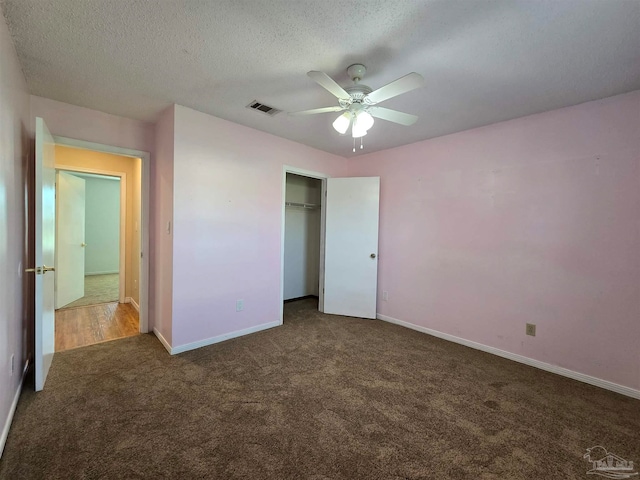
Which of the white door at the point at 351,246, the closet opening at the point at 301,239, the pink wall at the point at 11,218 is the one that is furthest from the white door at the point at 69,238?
the white door at the point at 351,246

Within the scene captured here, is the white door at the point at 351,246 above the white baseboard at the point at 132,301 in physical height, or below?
above

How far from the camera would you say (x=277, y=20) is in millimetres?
1550

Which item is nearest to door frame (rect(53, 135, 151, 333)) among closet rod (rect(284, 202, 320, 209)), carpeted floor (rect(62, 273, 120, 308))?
carpeted floor (rect(62, 273, 120, 308))

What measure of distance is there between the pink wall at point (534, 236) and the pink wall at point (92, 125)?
10.2ft

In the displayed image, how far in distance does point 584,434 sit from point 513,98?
250 centimetres

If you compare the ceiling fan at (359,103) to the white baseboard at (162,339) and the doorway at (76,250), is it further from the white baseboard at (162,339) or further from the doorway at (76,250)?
the doorway at (76,250)

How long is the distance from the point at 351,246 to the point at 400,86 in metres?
2.62

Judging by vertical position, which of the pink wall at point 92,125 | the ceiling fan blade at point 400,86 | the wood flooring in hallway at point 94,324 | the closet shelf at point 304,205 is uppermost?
the pink wall at point 92,125

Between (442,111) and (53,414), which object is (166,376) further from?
(442,111)

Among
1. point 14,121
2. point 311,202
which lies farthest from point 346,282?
point 14,121

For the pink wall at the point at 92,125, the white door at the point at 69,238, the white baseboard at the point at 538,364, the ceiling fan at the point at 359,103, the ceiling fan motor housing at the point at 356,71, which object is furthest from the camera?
the white door at the point at 69,238

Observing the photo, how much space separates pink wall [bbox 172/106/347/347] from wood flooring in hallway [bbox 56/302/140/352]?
1.07 m

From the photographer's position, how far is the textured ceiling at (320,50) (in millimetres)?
1471

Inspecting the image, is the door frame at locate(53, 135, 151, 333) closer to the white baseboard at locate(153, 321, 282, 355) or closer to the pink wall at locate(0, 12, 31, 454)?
the white baseboard at locate(153, 321, 282, 355)
